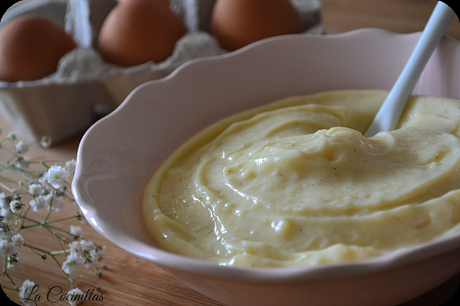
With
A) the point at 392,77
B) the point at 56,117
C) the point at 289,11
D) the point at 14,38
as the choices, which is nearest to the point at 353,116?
the point at 392,77

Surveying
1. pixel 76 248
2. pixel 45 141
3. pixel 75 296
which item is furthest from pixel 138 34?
pixel 75 296

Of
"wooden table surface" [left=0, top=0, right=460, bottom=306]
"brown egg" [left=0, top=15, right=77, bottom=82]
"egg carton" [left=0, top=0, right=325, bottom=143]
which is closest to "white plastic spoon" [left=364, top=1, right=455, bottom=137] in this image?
"wooden table surface" [left=0, top=0, right=460, bottom=306]

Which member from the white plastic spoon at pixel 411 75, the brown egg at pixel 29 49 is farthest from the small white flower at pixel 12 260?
the white plastic spoon at pixel 411 75

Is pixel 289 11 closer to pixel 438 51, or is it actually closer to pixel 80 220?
pixel 438 51

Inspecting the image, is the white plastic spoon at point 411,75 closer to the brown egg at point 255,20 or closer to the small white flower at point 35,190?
the brown egg at point 255,20

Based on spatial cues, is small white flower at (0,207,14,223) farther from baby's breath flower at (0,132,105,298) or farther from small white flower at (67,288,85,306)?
small white flower at (67,288,85,306)
